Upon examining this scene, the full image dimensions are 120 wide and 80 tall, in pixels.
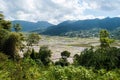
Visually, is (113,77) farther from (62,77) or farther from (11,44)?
(11,44)

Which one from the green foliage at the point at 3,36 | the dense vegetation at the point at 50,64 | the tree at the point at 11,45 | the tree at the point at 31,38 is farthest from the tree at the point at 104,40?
the tree at the point at 31,38

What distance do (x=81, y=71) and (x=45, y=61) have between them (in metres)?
54.7

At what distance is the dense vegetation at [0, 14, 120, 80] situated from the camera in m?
15.6

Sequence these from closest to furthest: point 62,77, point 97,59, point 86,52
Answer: point 62,77, point 97,59, point 86,52

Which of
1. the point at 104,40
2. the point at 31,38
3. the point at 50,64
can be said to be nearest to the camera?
the point at 50,64

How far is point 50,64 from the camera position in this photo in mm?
64438

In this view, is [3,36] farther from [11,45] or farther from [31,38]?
[31,38]

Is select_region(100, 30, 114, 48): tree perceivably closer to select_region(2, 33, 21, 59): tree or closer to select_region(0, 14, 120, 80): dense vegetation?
select_region(0, 14, 120, 80): dense vegetation

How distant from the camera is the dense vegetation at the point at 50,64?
1556 centimetres

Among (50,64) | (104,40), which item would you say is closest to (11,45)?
(50,64)

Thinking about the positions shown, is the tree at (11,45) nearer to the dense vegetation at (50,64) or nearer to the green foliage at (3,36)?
the dense vegetation at (50,64)

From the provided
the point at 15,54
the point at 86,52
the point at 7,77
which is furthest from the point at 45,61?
the point at 7,77

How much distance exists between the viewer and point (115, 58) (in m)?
49.8

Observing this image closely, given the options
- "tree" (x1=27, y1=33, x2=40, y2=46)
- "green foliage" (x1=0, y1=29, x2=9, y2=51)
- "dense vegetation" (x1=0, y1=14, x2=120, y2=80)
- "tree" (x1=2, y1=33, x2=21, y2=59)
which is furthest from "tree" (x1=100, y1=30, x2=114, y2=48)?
"tree" (x1=27, y1=33, x2=40, y2=46)
